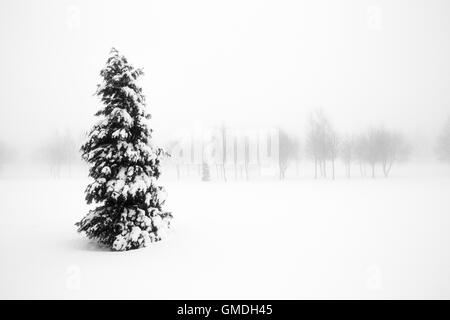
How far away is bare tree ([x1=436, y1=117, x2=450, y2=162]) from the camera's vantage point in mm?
54656

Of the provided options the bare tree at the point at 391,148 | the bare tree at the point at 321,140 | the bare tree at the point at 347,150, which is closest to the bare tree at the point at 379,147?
the bare tree at the point at 391,148

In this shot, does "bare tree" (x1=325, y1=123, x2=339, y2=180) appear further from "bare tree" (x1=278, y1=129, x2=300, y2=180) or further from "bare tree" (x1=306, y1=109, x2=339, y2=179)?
"bare tree" (x1=278, y1=129, x2=300, y2=180)

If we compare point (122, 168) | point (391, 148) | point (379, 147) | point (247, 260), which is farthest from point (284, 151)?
point (247, 260)

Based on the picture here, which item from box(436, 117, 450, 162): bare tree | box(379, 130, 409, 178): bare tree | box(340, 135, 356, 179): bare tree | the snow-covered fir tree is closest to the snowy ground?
the snow-covered fir tree

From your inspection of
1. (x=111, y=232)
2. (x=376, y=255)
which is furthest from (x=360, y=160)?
(x=111, y=232)

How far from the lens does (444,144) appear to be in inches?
2180

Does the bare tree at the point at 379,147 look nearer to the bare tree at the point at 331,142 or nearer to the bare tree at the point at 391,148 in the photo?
the bare tree at the point at 391,148

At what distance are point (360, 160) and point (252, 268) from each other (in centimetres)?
5706

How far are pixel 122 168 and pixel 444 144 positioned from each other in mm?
66679

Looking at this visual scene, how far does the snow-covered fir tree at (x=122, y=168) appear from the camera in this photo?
34.1 ft

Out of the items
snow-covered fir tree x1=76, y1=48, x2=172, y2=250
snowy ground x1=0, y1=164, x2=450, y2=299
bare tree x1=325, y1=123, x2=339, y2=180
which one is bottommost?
snowy ground x1=0, y1=164, x2=450, y2=299

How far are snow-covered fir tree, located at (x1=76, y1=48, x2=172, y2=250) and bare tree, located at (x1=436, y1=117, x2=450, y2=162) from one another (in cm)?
6459

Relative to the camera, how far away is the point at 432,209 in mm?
17875
